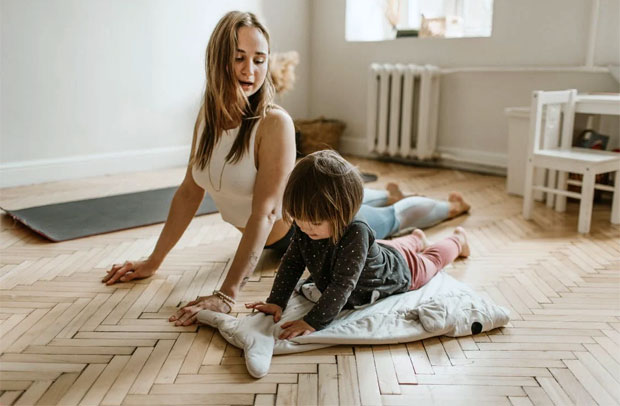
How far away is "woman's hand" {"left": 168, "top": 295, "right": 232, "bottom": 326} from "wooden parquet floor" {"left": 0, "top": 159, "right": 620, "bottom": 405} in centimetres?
3

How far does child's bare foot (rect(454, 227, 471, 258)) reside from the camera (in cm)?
225

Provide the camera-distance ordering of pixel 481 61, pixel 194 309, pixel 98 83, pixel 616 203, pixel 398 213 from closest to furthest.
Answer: pixel 194 309, pixel 398 213, pixel 616 203, pixel 98 83, pixel 481 61

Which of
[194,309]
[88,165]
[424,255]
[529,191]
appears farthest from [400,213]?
[88,165]

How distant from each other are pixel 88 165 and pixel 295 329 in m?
2.74

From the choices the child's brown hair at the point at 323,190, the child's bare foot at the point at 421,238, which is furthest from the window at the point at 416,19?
the child's brown hair at the point at 323,190

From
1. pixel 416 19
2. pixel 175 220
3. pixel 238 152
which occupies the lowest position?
pixel 175 220

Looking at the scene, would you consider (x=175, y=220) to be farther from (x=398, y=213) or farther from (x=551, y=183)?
(x=551, y=183)

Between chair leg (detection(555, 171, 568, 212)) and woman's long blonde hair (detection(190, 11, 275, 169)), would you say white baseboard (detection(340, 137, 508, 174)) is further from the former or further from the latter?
woman's long blonde hair (detection(190, 11, 275, 169))

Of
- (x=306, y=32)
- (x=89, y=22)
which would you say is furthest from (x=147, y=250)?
(x=306, y=32)

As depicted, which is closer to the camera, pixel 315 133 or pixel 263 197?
pixel 263 197

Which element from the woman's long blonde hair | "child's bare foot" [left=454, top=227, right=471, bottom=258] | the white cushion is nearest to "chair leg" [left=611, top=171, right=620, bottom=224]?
"child's bare foot" [left=454, top=227, right=471, bottom=258]

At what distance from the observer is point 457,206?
2910 millimetres

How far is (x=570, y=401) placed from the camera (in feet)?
4.30

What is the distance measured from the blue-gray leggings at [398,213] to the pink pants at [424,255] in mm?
227
